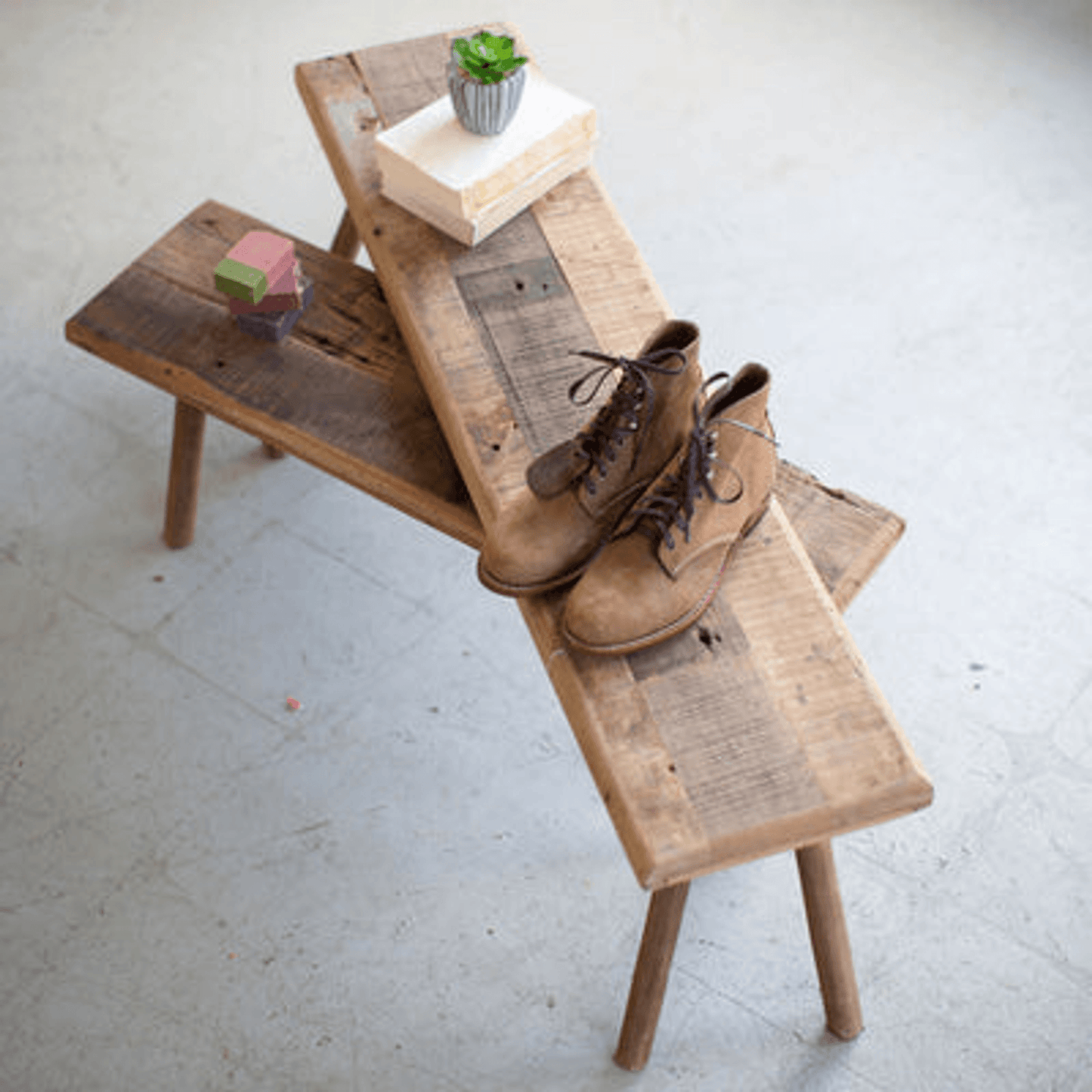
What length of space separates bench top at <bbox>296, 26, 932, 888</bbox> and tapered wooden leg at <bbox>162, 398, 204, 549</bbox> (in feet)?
1.33

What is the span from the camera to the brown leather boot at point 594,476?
1577mm

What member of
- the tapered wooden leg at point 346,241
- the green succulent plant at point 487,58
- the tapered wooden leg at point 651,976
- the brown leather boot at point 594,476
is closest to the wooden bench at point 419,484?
the tapered wooden leg at point 651,976

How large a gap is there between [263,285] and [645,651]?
83 cm

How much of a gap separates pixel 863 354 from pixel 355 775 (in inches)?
54.8

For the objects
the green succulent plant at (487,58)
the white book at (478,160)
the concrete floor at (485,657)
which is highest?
the green succulent plant at (487,58)

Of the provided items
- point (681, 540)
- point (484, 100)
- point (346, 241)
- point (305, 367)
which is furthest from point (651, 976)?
point (346, 241)

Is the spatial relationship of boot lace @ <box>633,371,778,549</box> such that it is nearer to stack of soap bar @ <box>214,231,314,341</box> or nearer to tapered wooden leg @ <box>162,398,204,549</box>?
stack of soap bar @ <box>214,231,314,341</box>

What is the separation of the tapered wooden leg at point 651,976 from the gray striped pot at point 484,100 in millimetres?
1166

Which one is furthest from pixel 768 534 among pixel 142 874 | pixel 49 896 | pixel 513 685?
pixel 49 896

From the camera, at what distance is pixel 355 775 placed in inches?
80.4

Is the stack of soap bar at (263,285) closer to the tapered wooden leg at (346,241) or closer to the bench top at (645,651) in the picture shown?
the bench top at (645,651)

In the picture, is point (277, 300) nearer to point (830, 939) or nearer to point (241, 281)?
point (241, 281)

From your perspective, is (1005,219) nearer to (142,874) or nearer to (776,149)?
(776,149)

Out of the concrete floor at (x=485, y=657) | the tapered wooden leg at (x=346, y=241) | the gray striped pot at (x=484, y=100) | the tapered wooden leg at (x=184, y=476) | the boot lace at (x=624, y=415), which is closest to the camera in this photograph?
the boot lace at (x=624, y=415)
